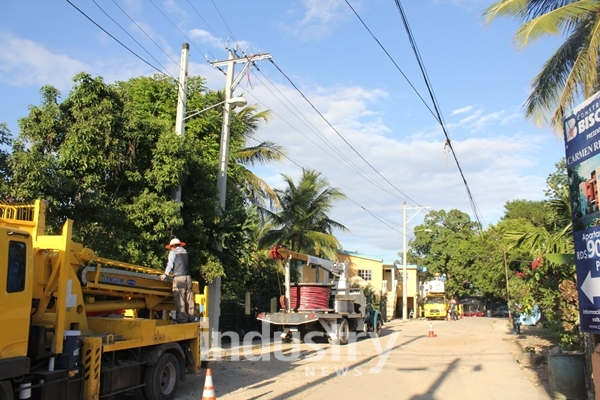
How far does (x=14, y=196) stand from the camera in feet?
36.1

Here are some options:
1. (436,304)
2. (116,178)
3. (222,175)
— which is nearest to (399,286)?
(436,304)

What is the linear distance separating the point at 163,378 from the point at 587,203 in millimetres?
7256

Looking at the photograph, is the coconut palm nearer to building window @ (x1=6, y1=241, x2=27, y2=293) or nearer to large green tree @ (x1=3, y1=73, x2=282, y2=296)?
large green tree @ (x1=3, y1=73, x2=282, y2=296)

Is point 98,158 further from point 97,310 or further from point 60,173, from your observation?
point 97,310

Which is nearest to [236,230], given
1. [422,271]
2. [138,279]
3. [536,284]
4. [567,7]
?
[138,279]

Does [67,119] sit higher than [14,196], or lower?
higher

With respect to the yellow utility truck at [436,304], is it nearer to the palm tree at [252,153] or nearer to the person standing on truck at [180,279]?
the palm tree at [252,153]

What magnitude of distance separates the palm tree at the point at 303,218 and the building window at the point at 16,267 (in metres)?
22.0

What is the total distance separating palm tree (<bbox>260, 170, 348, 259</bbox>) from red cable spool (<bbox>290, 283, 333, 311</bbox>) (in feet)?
29.6

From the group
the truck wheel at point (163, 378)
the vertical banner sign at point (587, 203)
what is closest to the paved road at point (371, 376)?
the truck wheel at point (163, 378)

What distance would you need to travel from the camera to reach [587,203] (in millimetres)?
7891

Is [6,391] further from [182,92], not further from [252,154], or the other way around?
[252,154]

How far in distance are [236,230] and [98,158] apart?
4.99 meters

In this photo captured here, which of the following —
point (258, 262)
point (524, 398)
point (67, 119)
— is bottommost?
point (524, 398)
